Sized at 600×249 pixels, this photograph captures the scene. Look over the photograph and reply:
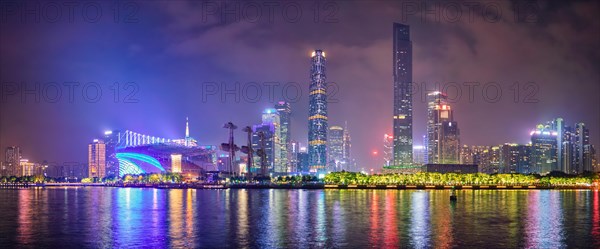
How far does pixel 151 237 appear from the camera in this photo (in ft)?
134

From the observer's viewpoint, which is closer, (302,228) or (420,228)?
(420,228)

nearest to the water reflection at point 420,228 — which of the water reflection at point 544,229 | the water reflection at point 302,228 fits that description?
the water reflection at point 302,228

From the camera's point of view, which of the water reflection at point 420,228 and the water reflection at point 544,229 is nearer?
the water reflection at point 420,228

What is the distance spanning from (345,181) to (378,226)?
125592 mm

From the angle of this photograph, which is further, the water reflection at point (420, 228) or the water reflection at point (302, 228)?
the water reflection at point (302, 228)

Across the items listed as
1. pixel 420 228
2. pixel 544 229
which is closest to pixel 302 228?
pixel 420 228

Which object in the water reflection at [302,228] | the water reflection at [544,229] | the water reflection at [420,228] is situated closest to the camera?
the water reflection at [420,228]

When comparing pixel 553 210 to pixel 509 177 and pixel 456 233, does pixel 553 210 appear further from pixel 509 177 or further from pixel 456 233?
pixel 509 177

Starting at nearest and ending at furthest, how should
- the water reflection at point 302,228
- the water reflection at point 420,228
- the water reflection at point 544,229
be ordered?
the water reflection at point 420,228 → the water reflection at point 302,228 → the water reflection at point 544,229

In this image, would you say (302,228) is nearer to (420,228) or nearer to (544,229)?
(420,228)

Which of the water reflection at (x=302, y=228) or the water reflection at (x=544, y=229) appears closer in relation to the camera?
the water reflection at (x=302, y=228)

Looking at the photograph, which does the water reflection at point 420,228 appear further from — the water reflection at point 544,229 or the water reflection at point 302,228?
the water reflection at point 544,229

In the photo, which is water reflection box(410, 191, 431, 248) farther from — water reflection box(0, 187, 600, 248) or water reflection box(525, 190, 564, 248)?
water reflection box(525, 190, 564, 248)

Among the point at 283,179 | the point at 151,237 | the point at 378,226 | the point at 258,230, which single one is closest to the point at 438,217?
the point at 378,226
